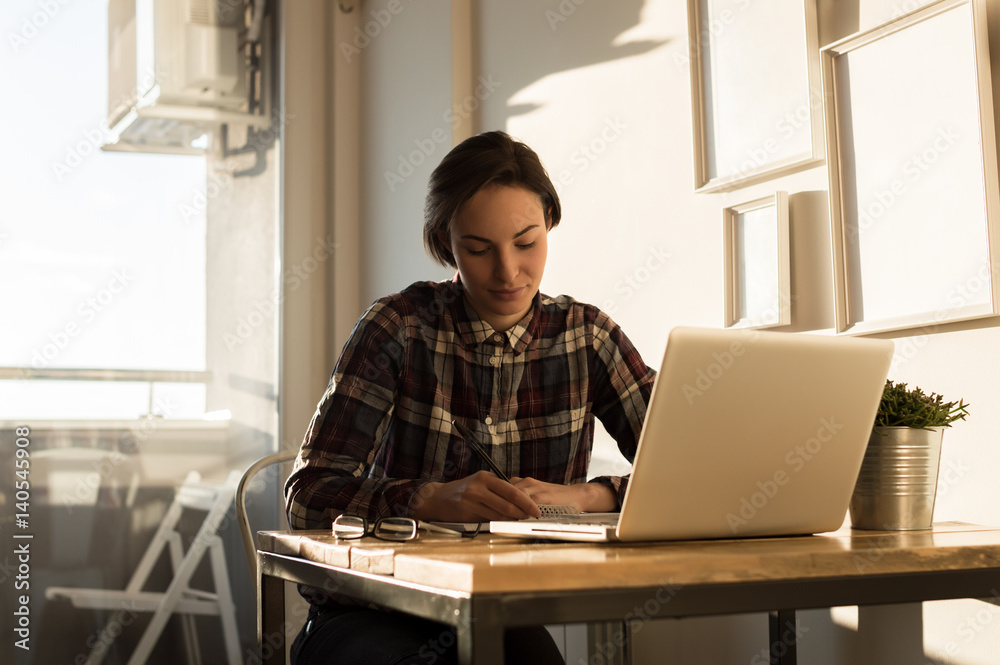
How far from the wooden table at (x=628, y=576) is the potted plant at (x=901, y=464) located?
0.07 m

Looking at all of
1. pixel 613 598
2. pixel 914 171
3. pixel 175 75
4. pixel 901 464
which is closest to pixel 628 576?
pixel 613 598

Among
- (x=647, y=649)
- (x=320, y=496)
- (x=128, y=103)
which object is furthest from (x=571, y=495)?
(x=128, y=103)

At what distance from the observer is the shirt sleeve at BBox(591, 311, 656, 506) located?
5.27 ft

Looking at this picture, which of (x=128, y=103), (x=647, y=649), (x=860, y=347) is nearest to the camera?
(x=860, y=347)

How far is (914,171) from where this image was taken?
1.45m

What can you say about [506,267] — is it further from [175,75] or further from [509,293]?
[175,75]

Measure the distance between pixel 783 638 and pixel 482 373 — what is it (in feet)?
2.05

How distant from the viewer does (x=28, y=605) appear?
2.90 meters

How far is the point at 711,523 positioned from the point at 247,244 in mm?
2675

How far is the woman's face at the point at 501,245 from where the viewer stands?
1.50 meters

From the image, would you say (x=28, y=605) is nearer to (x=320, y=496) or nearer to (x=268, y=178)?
(x=268, y=178)

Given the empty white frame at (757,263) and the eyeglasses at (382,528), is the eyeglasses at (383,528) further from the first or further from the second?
the empty white frame at (757,263)

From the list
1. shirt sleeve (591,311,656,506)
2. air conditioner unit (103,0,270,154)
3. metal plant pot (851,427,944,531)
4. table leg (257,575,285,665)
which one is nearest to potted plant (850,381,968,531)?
metal plant pot (851,427,944,531)

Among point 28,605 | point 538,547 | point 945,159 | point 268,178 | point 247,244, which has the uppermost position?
point 268,178
